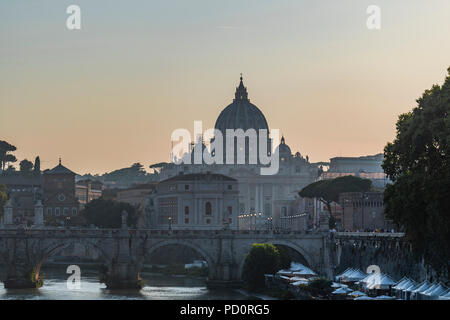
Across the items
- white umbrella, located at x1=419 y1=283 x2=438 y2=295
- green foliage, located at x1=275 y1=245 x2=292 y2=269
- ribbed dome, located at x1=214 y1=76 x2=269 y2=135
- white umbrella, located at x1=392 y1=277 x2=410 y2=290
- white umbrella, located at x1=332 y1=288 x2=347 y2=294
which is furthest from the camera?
ribbed dome, located at x1=214 y1=76 x2=269 y2=135

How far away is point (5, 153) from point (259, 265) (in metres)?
114

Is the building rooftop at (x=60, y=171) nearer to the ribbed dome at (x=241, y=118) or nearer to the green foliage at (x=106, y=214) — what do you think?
the green foliage at (x=106, y=214)

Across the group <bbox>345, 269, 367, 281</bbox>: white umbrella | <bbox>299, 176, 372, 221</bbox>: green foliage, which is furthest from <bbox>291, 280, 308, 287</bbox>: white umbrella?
<bbox>299, 176, 372, 221</bbox>: green foliage

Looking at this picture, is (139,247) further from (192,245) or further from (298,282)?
(298,282)

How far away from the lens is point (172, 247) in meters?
107

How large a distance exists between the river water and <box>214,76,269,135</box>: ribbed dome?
111m

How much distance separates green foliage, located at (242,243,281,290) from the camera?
6938 cm

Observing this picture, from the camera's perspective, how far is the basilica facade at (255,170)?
18275cm

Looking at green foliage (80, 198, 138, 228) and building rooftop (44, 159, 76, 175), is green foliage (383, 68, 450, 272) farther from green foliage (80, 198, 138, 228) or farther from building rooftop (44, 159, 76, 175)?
building rooftop (44, 159, 76, 175)

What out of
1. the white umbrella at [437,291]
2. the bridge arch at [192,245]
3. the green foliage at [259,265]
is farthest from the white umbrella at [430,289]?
the bridge arch at [192,245]

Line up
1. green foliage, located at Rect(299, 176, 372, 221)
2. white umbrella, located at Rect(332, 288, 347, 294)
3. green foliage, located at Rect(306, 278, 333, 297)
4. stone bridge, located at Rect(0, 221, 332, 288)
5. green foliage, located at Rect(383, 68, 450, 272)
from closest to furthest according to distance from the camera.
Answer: green foliage, located at Rect(383, 68, 450, 272) → white umbrella, located at Rect(332, 288, 347, 294) → green foliage, located at Rect(306, 278, 333, 297) → stone bridge, located at Rect(0, 221, 332, 288) → green foliage, located at Rect(299, 176, 372, 221)

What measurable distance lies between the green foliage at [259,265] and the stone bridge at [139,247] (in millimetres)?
3846
